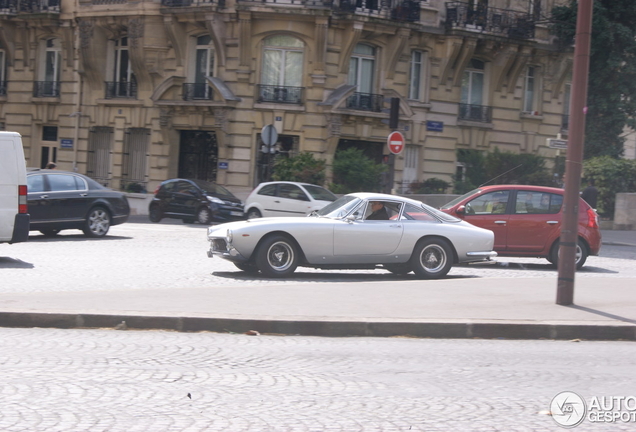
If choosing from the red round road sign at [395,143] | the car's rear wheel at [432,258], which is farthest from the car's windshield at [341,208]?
the red round road sign at [395,143]

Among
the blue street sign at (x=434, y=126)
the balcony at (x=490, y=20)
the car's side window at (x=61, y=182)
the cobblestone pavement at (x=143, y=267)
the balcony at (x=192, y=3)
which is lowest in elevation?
the cobblestone pavement at (x=143, y=267)

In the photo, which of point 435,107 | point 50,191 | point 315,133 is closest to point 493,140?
point 435,107

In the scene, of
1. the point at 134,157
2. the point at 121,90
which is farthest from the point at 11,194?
the point at 121,90

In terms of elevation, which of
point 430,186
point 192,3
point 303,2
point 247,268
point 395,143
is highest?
point 303,2

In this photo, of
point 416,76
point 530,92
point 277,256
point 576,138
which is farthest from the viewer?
point 530,92

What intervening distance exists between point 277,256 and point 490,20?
23426 mm

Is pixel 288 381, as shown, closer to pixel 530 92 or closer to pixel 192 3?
pixel 192 3

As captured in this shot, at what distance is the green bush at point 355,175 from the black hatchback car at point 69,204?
11.1m

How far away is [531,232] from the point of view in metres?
15.3

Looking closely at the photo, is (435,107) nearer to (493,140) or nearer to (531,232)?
(493,140)

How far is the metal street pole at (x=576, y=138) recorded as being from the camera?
9508mm

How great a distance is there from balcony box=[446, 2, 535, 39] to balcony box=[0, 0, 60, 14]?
16280 millimetres

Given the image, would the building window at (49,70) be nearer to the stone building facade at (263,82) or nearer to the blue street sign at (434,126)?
the stone building facade at (263,82)

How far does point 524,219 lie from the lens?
15.3m
